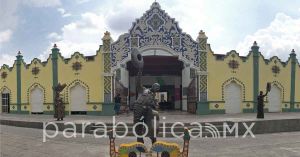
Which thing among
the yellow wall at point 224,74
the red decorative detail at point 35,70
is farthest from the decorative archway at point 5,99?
the yellow wall at point 224,74

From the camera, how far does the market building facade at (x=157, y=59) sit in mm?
23188

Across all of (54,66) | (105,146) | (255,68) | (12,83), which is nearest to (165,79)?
(255,68)

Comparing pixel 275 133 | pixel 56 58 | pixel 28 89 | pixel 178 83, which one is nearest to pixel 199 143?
pixel 275 133

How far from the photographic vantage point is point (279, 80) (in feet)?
85.9

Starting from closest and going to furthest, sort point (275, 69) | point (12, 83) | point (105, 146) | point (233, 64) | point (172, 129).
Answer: point (105, 146) < point (172, 129) < point (233, 64) < point (275, 69) < point (12, 83)

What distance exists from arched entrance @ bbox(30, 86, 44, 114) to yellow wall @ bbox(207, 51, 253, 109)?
11919 mm

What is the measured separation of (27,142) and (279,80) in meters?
19.5

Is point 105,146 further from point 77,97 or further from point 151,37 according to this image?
point 77,97

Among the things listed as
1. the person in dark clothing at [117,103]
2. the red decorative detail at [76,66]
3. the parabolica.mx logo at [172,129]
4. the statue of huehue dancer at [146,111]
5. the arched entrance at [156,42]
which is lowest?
the parabolica.mx logo at [172,129]

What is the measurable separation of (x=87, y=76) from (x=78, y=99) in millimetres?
1710

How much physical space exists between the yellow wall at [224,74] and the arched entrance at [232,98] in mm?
359

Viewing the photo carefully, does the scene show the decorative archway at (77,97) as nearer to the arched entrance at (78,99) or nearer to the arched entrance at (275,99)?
the arched entrance at (78,99)

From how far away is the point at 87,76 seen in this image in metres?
24.1

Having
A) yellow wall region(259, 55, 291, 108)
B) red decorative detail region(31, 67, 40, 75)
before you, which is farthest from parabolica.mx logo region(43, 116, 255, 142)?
red decorative detail region(31, 67, 40, 75)
